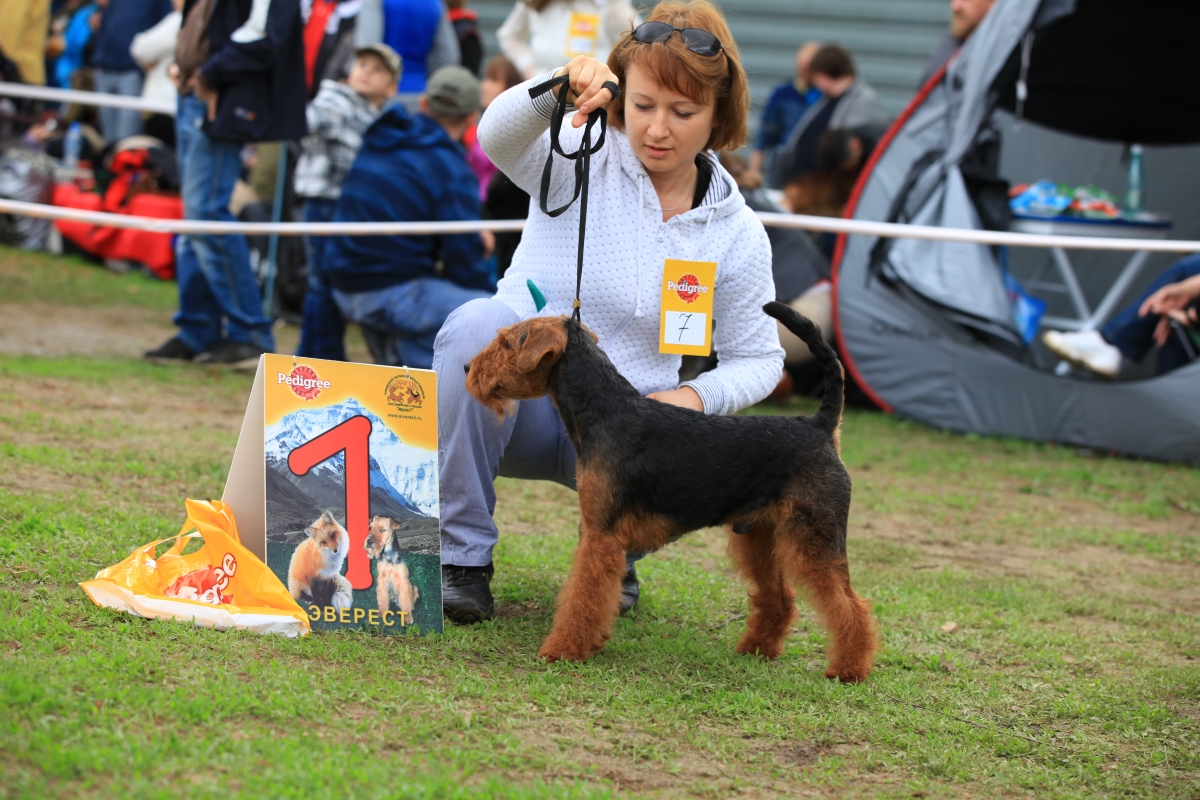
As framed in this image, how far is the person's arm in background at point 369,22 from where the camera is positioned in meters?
7.68

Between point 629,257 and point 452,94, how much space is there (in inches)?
148

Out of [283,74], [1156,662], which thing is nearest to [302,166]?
[283,74]

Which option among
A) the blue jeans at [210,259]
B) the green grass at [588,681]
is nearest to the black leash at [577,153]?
the green grass at [588,681]

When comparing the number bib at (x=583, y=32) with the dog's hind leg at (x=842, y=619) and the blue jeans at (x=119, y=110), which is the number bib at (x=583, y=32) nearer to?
the dog's hind leg at (x=842, y=619)

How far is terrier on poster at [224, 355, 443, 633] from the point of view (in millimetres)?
2734

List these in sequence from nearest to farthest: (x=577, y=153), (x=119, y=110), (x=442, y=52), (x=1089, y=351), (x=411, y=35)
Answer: (x=577, y=153), (x=1089, y=351), (x=411, y=35), (x=442, y=52), (x=119, y=110)

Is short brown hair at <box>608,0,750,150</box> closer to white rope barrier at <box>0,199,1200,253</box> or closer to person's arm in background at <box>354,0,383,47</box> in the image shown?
white rope barrier at <box>0,199,1200,253</box>

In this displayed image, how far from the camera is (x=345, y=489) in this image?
276 cm

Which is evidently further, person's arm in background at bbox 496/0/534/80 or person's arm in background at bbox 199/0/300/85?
person's arm in background at bbox 496/0/534/80

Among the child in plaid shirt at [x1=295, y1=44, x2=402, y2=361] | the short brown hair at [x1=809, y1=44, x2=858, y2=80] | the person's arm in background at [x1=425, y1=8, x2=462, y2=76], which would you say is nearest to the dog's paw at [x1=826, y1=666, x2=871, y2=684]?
the child in plaid shirt at [x1=295, y1=44, x2=402, y2=361]

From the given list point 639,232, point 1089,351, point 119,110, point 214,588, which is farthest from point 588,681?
point 119,110

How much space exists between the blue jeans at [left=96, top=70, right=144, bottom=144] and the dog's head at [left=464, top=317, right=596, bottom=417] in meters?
8.94

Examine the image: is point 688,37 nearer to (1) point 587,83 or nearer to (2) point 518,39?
(1) point 587,83

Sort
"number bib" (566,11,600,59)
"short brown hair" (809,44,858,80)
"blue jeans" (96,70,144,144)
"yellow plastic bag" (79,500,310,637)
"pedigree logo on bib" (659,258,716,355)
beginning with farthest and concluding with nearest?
"blue jeans" (96,70,144,144) → "short brown hair" (809,44,858,80) → "number bib" (566,11,600,59) → "pedigree logo on bib" (659,258,716,355) → "yellow plastic bag" (79,500,310,637)
